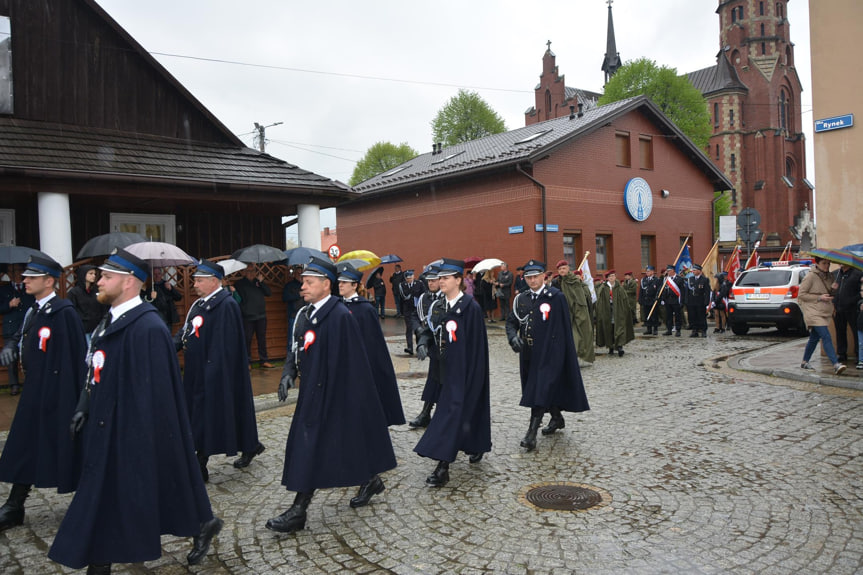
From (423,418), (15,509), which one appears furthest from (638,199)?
(15,509)

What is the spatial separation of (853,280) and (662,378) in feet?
11.5

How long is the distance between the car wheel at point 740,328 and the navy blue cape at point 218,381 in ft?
50.1

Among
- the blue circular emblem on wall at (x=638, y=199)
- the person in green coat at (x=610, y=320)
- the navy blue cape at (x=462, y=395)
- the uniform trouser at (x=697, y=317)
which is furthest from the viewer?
the blue circular emblem on wall at (x=638, y=199)

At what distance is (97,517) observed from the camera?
11.7 feet

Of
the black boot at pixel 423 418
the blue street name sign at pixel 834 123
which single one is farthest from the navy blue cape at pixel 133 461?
the blue street name sign at pixel 834 123

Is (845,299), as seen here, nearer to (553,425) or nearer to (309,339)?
(553,425)

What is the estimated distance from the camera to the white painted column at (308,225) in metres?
14.8

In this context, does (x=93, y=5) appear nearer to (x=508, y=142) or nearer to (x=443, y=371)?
(x=443, y=371)

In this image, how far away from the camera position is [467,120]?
5431cm

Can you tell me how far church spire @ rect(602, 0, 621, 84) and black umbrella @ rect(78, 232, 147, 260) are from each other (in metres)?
79.2

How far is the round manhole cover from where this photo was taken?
5.02 meters

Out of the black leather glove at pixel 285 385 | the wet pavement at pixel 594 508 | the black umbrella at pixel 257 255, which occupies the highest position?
the black umbrella at pixel 257 255

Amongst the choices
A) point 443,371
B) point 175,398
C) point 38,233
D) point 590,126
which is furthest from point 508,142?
point 175,398

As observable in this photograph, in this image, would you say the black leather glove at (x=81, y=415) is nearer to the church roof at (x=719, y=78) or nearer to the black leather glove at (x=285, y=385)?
the black leather glove at (x=285, y=385)
